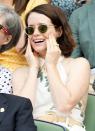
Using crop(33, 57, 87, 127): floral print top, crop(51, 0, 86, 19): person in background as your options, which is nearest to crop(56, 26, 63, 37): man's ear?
crop(33, 57, 87, 127): floral print top

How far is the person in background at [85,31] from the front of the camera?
3.45 metres

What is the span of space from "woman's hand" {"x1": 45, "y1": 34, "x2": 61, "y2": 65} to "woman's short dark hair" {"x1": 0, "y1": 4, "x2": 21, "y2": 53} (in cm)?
25

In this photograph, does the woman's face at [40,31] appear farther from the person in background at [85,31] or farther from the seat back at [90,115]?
the person in background at [85,31]

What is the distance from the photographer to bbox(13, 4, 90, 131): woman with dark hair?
2.53 metres

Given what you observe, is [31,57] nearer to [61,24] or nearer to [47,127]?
[61,24]

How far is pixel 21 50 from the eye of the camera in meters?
2.89

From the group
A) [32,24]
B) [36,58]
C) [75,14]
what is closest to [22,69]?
[36,58]

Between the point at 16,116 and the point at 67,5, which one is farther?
the point at 67,5

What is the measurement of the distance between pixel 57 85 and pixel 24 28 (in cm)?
43

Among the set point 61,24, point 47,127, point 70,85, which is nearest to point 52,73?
point 70,85

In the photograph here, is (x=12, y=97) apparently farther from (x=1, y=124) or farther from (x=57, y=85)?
(x=57, y=85)

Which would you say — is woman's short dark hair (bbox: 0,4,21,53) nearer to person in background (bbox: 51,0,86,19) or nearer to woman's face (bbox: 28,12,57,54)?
woman's face (bbox: 28,12,57,54)

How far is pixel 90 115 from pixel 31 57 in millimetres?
496

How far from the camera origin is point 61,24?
9.00 feet
